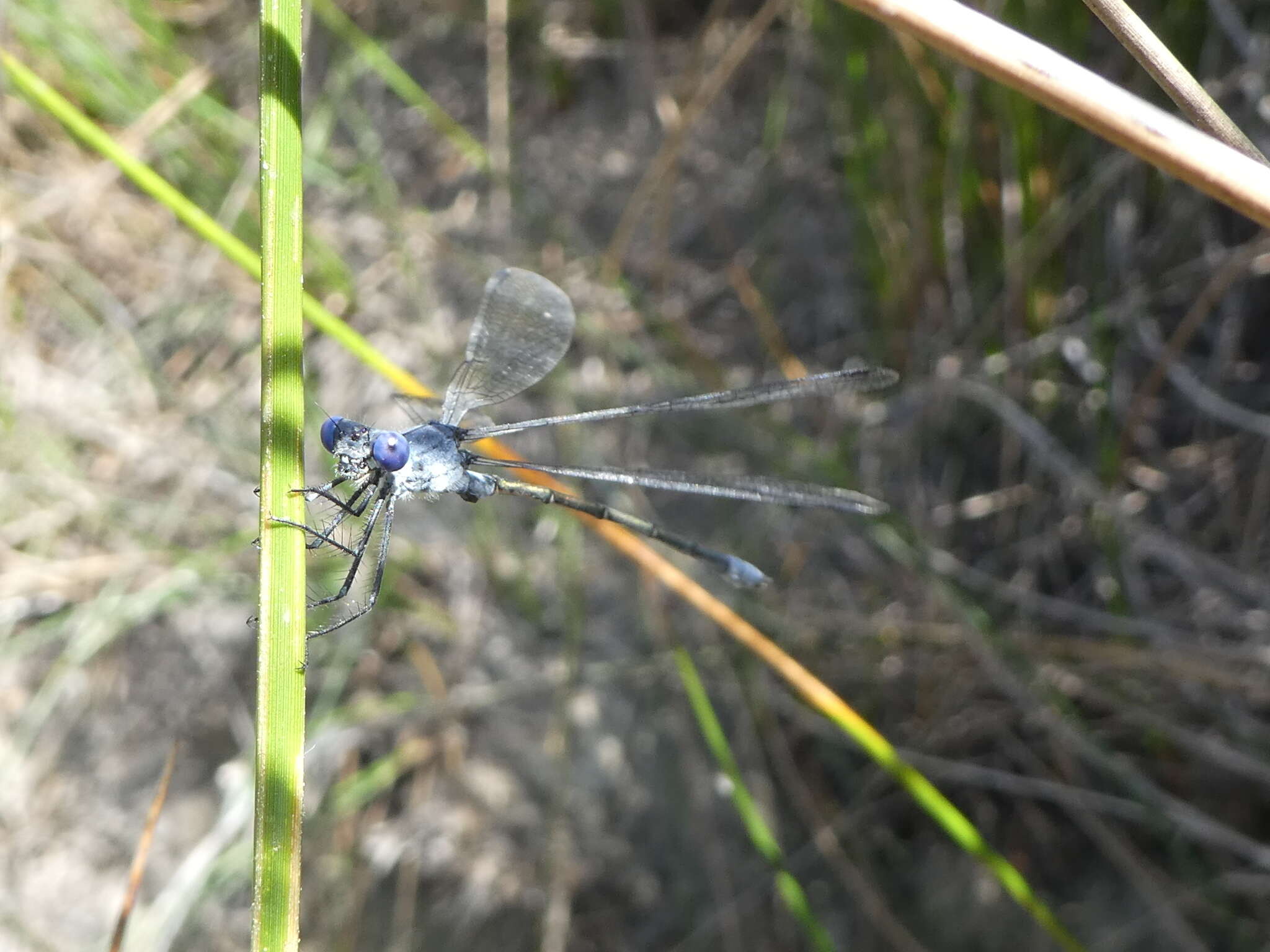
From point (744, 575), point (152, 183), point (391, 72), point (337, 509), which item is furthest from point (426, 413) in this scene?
point (391, 72)

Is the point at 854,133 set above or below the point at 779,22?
below

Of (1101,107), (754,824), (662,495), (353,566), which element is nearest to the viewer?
(1101,107)

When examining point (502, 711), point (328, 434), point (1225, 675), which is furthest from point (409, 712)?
point (1225, 675)

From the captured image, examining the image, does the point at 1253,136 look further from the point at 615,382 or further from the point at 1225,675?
the point at 615,382

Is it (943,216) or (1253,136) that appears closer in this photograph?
(1253,136)

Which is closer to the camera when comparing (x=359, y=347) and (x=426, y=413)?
(x=359, y=347)

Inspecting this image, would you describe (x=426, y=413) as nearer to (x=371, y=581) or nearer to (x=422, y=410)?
(x=422, y=410)

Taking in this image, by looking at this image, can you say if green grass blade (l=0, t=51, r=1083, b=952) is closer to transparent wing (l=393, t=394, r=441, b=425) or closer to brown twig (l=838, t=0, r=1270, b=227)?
transparent wing (l=393, t=394, r=441, b=425)
